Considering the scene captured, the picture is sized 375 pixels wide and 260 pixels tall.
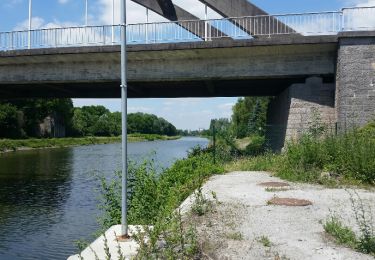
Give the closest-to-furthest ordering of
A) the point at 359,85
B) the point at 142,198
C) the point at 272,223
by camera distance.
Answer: the point at 272,223 < the point at 142,198 < the point at 359,85

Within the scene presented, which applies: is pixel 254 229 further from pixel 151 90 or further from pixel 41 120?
pixel 41 120

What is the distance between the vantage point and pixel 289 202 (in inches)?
348

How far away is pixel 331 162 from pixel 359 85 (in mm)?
6491

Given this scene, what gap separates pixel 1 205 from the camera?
17922mm

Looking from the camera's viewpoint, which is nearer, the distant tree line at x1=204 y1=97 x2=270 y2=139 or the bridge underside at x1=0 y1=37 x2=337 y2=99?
the bridge underside at x1=0 y1=37 x2=337 y2=99

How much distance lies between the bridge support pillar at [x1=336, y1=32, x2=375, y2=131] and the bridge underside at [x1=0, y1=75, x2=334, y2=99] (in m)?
6.26

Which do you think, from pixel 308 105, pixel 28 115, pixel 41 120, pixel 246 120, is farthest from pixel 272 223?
pixel 41 120

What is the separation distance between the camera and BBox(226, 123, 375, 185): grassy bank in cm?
1171

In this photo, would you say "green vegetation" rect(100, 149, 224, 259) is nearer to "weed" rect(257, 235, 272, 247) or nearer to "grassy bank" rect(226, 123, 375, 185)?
"weed" rect(257, 235, 272, 247)

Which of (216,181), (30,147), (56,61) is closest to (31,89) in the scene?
(56,61)

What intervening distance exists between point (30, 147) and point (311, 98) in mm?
54621

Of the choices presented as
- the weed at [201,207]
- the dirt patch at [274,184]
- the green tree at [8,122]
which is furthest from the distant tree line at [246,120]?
the green tree at [8,122]

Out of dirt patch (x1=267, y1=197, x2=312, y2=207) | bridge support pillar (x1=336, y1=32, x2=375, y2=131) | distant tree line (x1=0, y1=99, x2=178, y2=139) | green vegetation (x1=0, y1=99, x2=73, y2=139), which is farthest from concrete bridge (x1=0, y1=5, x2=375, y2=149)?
green vegetation (x1=0, y1=99, x2=73, y2=139)

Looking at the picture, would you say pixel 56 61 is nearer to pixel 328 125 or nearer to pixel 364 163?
pixel 328 125
